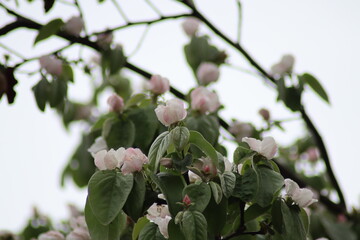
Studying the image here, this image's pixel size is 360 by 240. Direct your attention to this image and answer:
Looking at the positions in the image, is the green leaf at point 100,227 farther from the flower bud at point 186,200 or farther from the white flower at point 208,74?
the white flower at point 208,74

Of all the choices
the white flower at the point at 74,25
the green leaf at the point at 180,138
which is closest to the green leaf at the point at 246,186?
Result: the green leaf at the point at 180,138

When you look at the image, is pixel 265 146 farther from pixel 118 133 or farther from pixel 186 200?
pixel 118 133

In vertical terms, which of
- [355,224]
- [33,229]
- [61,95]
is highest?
[61,95]

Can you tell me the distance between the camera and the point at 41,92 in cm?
128

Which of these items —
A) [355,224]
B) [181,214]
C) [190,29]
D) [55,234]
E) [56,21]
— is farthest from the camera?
[355,224]

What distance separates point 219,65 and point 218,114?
30cm

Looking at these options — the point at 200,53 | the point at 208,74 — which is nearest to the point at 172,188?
the point at 208,74

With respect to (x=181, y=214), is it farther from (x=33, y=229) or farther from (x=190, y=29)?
(x=33, y=229)

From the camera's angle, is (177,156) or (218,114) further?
(218,114)

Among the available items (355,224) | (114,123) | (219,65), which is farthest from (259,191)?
(355,224)

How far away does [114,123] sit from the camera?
1198 millimetres

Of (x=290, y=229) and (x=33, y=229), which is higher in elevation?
(x=290, y=229)

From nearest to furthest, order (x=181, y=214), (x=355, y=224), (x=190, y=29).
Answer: (x=181, y=214) < (x=190, y=29) < (x=355, y=224)

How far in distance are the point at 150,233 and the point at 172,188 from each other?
7 cm
